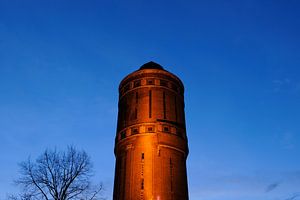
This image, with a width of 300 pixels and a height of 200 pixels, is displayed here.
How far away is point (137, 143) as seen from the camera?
1390 inches

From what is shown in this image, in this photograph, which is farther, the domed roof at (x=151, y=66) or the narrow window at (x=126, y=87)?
the domed roof at (x=151, y=66)

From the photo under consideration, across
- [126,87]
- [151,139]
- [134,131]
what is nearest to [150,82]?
[126,87]

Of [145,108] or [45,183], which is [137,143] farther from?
[45,183]

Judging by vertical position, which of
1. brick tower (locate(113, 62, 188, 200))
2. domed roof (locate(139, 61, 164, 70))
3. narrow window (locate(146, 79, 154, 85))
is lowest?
brick tower (locate(113, 62, 188, 200))

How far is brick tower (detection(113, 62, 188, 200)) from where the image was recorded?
33162 mm

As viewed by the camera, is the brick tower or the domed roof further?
the domed roof

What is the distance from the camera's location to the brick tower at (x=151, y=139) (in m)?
33.2

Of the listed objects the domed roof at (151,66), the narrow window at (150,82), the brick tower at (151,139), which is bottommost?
the brick tower at (151,139)

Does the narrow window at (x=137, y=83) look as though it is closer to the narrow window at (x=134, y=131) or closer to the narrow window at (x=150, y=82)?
the narrow window at (x=150, y=82)

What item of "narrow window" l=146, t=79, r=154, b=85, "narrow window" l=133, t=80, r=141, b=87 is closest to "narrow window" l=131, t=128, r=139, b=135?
"narrow window" l=133, t=80, r=141, b=87

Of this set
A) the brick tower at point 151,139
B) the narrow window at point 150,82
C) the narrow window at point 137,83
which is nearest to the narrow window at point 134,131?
the brick tower at point 151,139

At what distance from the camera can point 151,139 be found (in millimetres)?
35156

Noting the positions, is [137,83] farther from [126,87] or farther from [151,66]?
[151,66]

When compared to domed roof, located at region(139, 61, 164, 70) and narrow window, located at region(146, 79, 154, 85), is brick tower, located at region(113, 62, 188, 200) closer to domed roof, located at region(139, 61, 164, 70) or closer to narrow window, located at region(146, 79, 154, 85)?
narrow window, located at region(146, 79, 154, 85)
